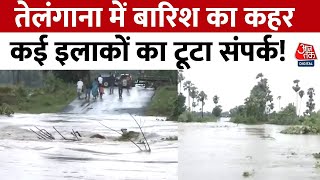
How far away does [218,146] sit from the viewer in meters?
5.62

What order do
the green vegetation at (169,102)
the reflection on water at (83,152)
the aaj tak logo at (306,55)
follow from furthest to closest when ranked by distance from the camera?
the green vegetation at (169,102) → the reflection on water at (83,152) → the aaj tak logo at (306,55)

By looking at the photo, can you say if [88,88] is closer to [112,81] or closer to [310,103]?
[112,81]

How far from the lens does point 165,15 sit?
525cm

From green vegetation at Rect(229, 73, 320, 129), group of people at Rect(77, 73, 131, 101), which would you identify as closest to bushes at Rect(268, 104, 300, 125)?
green vegetation at Rect(229, 73, 320, 129)

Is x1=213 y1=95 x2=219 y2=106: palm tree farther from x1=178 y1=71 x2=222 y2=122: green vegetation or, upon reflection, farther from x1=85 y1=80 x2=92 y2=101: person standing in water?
x1=85 y1=80 x2=92 y2=101: person standing in water

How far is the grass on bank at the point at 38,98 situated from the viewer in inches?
223

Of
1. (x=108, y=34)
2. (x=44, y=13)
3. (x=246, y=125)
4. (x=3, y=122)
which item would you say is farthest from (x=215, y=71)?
(x=3, y=122)

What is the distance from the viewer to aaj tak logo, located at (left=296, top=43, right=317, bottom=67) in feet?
17.5

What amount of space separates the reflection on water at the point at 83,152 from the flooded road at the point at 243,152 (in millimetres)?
150

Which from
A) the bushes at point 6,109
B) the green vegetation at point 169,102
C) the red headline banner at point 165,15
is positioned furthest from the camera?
the bushes at point 6,109

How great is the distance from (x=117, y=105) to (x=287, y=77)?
1.51 metres

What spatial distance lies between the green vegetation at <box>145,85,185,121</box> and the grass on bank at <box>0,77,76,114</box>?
753mm

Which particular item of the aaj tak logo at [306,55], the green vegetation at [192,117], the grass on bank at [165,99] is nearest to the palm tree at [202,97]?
the green vegetation at [192,117]

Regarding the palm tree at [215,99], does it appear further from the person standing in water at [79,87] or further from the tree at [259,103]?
the person standing in water at [79,87]
